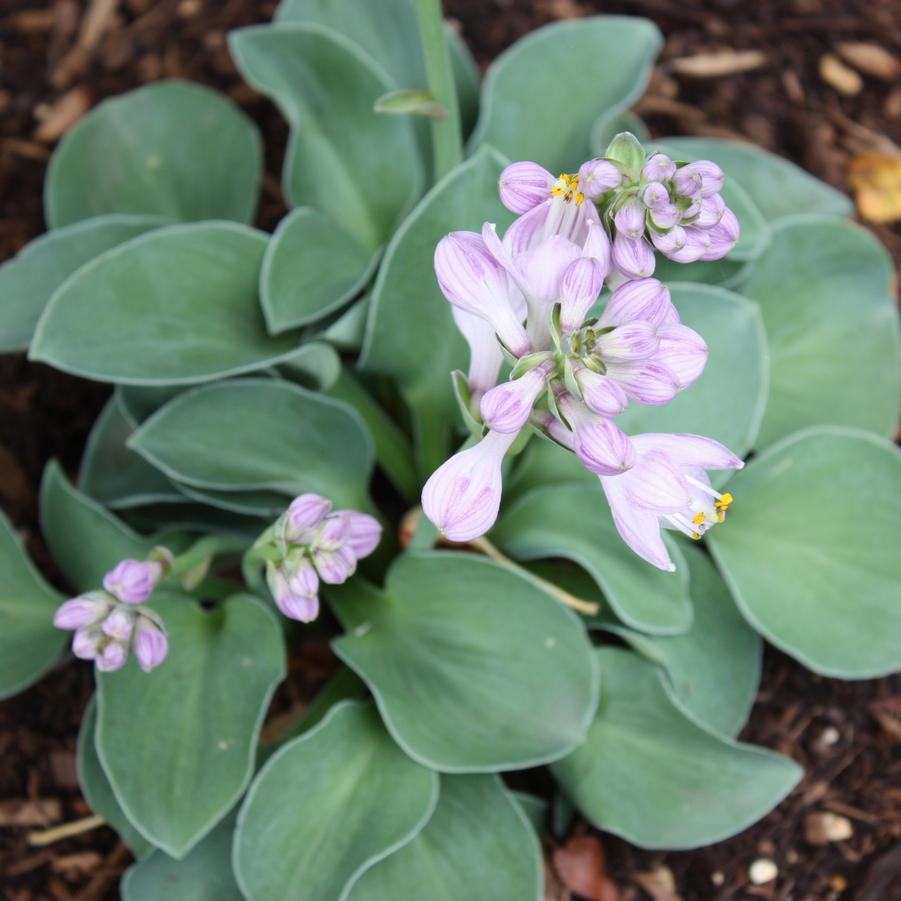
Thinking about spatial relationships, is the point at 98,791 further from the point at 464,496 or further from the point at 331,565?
the point at 464,496

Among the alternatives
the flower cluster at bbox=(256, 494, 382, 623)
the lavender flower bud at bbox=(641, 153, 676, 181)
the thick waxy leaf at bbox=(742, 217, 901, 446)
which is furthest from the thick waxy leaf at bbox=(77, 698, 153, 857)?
the thick waxy leaf at bbox=(742, 217, 901, 446)

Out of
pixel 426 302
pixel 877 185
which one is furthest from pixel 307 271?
pixel 877 185

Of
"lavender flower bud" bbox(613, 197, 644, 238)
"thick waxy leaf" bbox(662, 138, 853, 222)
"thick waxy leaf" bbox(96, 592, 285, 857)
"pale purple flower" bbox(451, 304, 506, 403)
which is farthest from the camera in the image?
"thick waxy leaf" bbox(662, 138, 853, 222)

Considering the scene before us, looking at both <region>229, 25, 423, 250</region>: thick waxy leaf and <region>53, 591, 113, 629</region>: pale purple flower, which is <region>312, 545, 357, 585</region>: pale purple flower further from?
<region>229, 25, 423, 250</region>: thick waxy leaf

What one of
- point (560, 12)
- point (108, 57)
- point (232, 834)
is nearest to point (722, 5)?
point (560, 12)

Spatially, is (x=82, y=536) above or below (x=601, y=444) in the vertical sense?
below

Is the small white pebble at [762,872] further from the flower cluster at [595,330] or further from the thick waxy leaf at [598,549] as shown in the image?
the flower cluster at [595,330]
